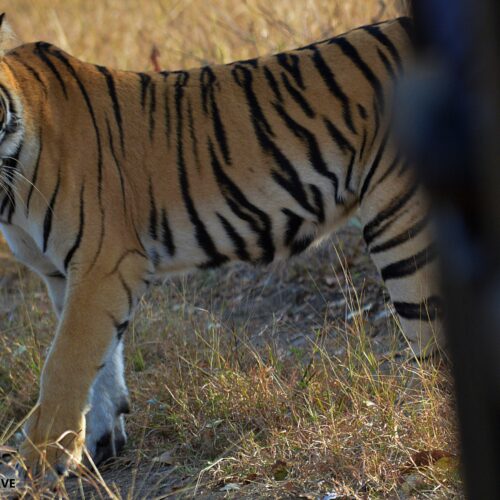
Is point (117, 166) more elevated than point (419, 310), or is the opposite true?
point (117, 166)

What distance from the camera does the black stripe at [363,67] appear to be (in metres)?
3.59

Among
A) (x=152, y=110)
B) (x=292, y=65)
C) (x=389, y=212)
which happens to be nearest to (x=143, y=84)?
(x=152, y=110)

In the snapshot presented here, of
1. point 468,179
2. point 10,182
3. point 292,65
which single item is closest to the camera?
point 468,179

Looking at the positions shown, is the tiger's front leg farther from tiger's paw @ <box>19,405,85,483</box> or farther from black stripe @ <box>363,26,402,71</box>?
black stripe @ <box>363,26,402,71</box>

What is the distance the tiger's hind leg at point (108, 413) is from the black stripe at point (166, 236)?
412 millimetres

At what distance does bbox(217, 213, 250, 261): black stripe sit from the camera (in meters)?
3.64

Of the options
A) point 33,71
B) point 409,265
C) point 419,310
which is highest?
point 33,71

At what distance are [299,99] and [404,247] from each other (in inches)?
28.3

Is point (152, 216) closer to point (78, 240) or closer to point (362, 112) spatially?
point (78, 240)

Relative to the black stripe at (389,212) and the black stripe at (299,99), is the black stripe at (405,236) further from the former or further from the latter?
the black stripe at (299,99)

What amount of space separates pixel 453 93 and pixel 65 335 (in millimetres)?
2911

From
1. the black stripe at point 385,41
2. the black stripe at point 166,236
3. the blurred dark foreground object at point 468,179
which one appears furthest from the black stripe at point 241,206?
the blurred dark foreground object at point 468,179

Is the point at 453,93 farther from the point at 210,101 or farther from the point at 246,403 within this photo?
the point at 210,101

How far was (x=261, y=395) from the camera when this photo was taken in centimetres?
339
